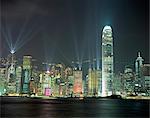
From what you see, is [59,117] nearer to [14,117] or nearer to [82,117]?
[82,117]

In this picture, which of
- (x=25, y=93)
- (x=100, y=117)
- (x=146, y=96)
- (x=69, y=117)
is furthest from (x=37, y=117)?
(x=146, y=96)

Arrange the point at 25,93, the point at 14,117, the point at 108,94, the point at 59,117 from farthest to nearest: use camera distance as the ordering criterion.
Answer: the point at 108,94, the point at 25,93, the point at 59,117, the point at 14,117

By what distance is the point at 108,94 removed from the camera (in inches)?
3349

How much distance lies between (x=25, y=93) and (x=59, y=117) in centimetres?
5429

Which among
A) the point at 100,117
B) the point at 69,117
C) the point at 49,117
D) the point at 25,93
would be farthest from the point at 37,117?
the point at 25,93

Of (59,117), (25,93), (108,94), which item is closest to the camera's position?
(59,117)

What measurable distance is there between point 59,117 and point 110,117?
3830mm

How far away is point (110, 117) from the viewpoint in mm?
23281

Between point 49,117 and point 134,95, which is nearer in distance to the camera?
point 49,117

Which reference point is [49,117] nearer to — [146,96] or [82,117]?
[82,117]

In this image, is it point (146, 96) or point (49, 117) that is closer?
point (49, 117)

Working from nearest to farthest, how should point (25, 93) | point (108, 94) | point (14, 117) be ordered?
point (14, 117)
point (25, 93)
point (108, 94)

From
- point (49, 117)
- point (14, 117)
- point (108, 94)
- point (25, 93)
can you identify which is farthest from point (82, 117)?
point (108, 94)

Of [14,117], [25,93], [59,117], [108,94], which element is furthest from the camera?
[108,94]
